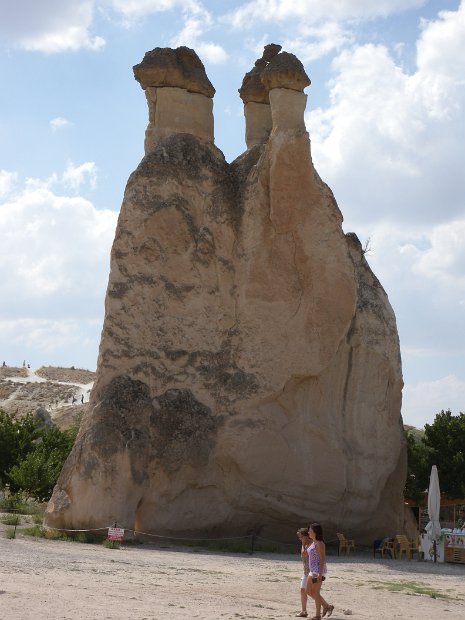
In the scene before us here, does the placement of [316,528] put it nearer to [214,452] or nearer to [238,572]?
[238,572]

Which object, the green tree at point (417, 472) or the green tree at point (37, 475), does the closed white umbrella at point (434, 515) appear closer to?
the green tree at point (417, 472)

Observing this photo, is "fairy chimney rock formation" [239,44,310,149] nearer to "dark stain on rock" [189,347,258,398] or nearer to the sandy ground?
"dark stain on rock" [189,347,258,398]

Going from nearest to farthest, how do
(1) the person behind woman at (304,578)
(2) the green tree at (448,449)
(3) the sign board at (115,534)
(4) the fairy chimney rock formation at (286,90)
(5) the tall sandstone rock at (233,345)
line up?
(1) the person behind woman at (304,578) < (3) the sign board at (115,534) < (5) the tall sandstone rock at (233,345) < (4) the fairy chimney rock formation at (286,90) < (2) the green tree at (448,449)

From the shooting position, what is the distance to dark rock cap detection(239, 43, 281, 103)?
23797 mm

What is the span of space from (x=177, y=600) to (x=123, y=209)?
11025mm

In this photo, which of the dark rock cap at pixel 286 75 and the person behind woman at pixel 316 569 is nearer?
the person behind woman at pixel 316 569

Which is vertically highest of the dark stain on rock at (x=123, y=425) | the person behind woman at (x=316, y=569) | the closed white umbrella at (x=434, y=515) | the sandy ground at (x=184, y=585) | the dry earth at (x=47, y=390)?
the dry earth at (x=47, y=390)

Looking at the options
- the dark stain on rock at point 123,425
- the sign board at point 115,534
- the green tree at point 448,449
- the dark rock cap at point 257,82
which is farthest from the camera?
the green tree at point 448,449

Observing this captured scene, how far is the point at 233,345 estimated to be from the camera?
19562 mm

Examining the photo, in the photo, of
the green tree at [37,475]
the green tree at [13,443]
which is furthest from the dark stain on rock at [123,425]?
the green tree at [13,443]

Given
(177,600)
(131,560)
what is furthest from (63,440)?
(177,600)

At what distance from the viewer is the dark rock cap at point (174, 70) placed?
827 inches

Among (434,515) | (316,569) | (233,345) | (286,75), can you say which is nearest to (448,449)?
(434,515)

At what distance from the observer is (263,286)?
19938 mm
